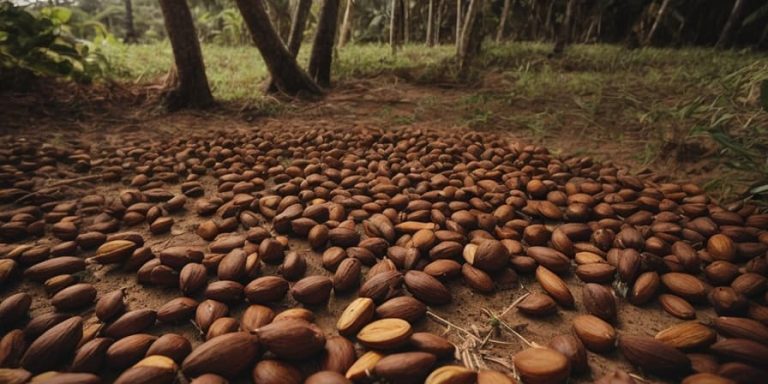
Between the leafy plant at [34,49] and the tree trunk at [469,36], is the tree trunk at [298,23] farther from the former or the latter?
the leafy plant at [34,49]

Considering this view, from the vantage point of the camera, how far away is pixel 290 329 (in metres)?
0.92

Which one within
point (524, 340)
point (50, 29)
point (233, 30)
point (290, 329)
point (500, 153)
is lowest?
point (524, 340)

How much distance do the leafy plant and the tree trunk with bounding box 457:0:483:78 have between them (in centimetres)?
446

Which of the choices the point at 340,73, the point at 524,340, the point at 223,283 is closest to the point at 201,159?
the point at 223,283

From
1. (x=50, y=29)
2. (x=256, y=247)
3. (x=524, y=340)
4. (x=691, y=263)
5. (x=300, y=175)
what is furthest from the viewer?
(x=50, y=29)

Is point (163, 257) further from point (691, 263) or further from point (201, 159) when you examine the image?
point (691, 263)

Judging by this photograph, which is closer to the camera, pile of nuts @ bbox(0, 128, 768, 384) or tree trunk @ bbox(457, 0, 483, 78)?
pile of nuts @ bbox(0, 128, 768, 384)

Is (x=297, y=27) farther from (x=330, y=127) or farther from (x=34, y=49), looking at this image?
(x=34, y=49)

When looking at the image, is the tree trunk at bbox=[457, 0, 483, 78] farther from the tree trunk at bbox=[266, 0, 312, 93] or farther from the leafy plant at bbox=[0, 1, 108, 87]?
the leafy plant at bbox=[0, 1, 108, 87]

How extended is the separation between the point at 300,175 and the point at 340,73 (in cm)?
354

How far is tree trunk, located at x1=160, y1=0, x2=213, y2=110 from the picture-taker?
3324mm

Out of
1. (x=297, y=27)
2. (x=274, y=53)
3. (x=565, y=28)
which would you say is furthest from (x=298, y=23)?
(x=565, y=28)

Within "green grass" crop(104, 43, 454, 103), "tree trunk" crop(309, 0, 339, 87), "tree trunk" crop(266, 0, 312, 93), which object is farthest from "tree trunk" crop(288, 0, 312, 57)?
"green grass" crop(104, 43, 454, 103)

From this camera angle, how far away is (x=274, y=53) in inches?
156
